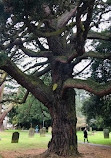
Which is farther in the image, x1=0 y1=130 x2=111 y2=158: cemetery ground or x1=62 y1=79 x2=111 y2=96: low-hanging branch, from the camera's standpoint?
x1=0 y1=130 x2=111 y2=158: cemetery ground

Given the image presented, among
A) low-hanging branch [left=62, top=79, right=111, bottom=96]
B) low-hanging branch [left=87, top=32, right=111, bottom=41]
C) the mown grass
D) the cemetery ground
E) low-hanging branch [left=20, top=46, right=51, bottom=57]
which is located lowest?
the mown grass

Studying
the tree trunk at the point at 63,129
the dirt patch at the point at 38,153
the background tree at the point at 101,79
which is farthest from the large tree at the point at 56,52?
the background tree at the point at 101,79

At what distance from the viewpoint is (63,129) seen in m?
8.05

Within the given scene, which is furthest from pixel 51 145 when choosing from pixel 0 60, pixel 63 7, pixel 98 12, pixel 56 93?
pixel 98 12

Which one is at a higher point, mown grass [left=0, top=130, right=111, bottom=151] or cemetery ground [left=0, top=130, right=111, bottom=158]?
cemetery ground [left=0, top=130, right=111, bottom=158]

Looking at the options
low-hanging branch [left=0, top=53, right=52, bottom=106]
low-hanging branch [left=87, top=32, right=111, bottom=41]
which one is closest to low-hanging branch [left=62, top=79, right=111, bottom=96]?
low-hanging branch [left=0, top=53, right=52, bottom=106]

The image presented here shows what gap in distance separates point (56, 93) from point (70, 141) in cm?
242

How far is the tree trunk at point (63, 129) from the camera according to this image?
310 inches

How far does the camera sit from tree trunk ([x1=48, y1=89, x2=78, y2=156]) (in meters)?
7.87

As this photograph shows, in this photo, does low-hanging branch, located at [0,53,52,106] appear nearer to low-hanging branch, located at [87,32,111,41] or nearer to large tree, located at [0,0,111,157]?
large tree, located at [0,0,111,157]

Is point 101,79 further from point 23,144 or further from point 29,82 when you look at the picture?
point 23,144

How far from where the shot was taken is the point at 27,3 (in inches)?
205

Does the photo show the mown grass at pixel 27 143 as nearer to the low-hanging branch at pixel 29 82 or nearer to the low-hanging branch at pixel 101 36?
the low-hanging branch at pixel 29 82

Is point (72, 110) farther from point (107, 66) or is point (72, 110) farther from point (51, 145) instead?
point (107, 66)
